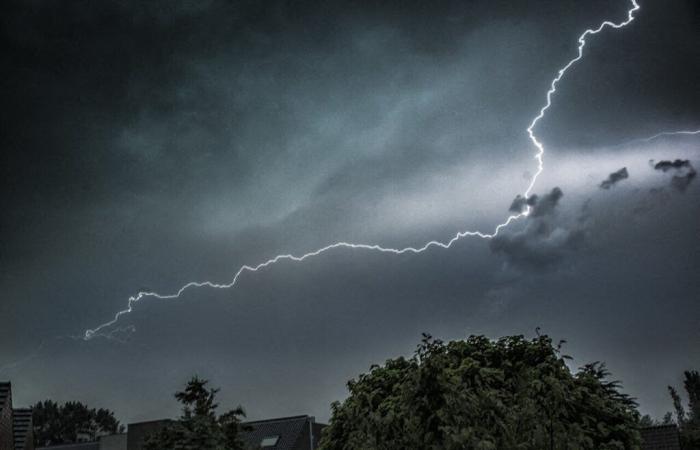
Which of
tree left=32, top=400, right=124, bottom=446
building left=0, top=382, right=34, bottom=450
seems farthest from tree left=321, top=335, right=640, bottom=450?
tree left=32, top=400, right=124, bottom=446

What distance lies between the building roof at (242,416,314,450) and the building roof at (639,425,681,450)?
2603cm

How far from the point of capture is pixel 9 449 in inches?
803

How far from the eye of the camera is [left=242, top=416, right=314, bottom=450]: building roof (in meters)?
51.0

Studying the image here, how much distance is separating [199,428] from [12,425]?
11.7m

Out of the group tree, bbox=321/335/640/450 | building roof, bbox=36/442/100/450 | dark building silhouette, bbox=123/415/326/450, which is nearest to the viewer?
tree, bbox=321/335/640/450

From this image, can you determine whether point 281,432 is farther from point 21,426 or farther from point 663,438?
point 21,426

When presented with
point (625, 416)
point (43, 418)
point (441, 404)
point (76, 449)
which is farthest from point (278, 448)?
point (43, 418)

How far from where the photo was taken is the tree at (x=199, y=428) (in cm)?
1253

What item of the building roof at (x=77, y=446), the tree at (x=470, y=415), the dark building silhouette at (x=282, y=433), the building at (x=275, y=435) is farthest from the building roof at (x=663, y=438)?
the building roof at (x=77, y=446)

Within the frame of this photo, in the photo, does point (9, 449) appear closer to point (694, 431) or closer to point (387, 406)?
point (387, 406)

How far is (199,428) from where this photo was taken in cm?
1265

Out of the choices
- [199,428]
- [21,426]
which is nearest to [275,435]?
[21,426]

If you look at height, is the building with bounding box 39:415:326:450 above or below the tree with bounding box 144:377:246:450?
above

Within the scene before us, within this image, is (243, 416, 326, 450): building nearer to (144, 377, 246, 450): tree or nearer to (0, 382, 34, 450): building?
Result: (0, 382, 34, 450): building
